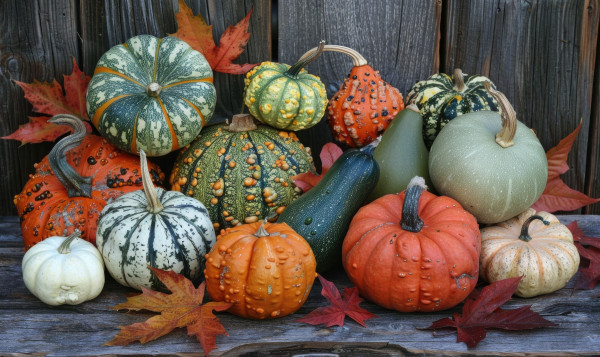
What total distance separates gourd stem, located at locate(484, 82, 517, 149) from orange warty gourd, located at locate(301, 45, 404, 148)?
57 centimetres

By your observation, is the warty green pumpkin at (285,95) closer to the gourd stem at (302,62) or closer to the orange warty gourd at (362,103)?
the gourd stem at (302,62)

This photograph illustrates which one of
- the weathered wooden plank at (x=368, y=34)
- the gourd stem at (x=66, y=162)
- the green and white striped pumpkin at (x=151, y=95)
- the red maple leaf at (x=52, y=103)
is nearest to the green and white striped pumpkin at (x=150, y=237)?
the gourd stem at (x=66, y=162)

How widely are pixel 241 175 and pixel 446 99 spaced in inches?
46.3

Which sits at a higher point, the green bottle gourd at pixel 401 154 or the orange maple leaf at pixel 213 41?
the orange maple leaf at pixel 213 41

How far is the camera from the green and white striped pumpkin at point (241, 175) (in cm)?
270

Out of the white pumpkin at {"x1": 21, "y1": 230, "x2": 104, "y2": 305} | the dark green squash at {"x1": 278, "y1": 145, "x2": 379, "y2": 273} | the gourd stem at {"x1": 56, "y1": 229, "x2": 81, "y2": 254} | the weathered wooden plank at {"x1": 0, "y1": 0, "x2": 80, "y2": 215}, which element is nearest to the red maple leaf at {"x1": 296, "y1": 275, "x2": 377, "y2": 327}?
the dark green squash at {"x1": 278, "y1": 145, "x2": 379, "y2": 273}

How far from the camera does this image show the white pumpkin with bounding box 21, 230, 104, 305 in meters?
2.19

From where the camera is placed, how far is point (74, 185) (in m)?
2.57

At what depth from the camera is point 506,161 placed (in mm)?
2508

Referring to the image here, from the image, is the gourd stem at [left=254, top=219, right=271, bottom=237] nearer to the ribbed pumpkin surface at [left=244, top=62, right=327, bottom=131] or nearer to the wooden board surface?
the wooden board surface

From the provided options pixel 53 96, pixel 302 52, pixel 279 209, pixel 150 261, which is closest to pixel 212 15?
pixel 302 52

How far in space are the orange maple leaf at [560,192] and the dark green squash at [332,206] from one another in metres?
1.12

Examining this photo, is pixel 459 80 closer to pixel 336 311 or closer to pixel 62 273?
pixel 336 311

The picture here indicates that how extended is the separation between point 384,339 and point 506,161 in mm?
1033
